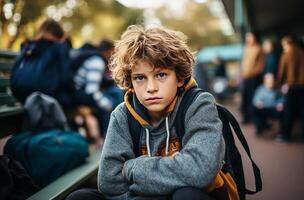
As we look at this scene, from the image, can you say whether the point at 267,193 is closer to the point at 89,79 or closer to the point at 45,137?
the point at 45,137

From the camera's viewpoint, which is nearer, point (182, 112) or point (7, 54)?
point (182, 112)

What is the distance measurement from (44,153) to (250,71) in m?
6.08

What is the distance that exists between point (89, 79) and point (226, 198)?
3.18 metres

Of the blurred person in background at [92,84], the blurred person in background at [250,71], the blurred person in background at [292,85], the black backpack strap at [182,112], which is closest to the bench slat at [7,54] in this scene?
the blurred person in background at [92,84]

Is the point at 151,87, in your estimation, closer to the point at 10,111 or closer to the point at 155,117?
the point at 155,117

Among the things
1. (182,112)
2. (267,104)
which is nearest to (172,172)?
(182,112)

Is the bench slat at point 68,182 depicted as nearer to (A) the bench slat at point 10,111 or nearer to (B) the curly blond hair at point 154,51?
(A) the bench slat at point 10,111

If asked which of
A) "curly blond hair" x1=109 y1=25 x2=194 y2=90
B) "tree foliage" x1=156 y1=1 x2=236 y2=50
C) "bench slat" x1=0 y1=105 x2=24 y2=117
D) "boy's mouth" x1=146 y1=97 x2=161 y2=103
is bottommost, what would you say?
"bench slat" x1=0 y1=105 x2=24 y2=117

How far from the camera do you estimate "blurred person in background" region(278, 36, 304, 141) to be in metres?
6.17

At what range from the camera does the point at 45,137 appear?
301cm

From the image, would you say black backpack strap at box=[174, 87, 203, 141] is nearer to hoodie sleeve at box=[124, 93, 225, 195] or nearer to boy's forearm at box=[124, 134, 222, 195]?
hoodie sleeve at box=[124, 93, 225, 195]

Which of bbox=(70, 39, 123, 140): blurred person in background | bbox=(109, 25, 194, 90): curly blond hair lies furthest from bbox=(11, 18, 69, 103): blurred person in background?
bbox=(109, 25, 194, 90): curly blond hair

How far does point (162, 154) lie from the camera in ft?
6.68

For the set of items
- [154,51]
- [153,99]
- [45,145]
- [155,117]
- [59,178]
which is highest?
[154,51]
